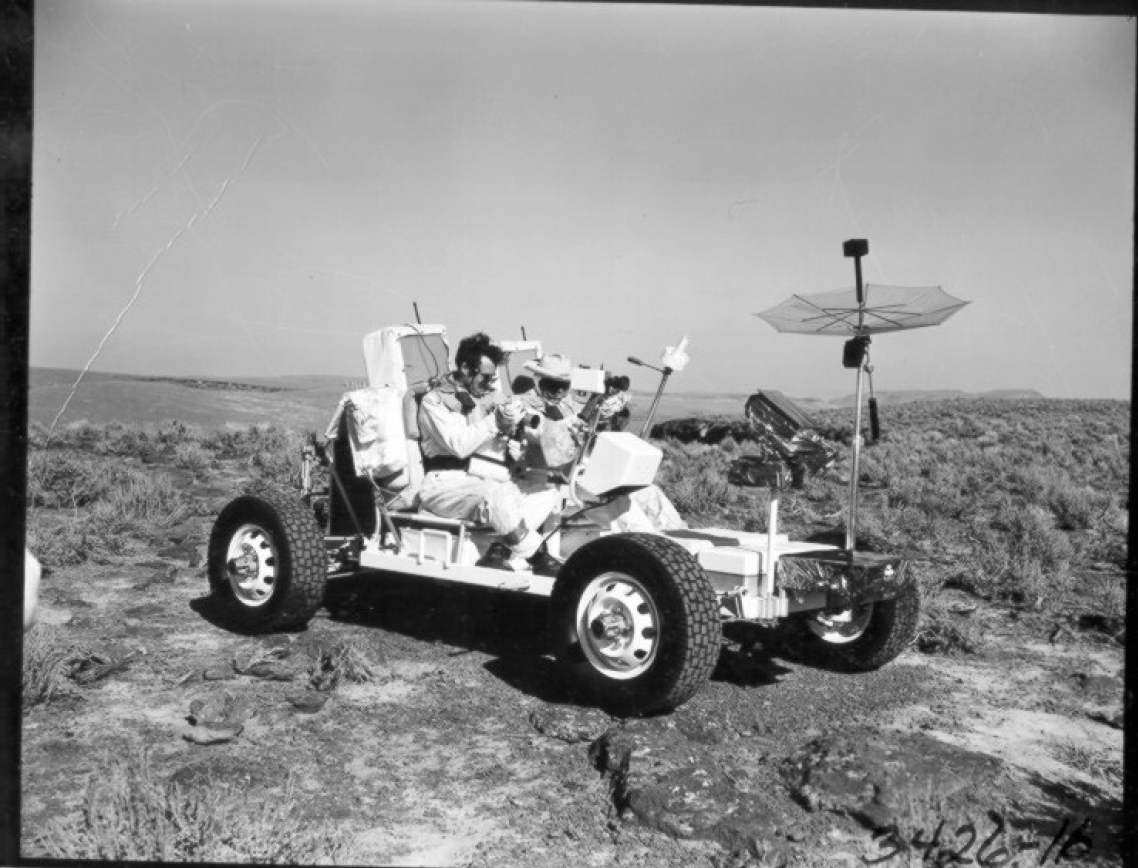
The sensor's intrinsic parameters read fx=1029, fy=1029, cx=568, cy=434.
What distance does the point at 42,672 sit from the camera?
5.71 meters

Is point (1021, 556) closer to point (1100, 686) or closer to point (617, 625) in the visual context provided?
point (1100, 686)

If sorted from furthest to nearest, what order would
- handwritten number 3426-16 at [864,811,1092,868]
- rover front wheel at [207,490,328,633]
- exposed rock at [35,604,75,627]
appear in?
exposed rock at [35,604,75,627] < rover front wheel at [207,490,328,633] < handwritten number 3426-16 at [864,811,1092,868]

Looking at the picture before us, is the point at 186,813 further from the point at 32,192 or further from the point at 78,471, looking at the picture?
the point at 78,471

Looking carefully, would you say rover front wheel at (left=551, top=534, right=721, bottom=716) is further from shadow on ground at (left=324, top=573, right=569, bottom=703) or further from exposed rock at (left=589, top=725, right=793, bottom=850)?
shadow on ground at (left=324, top=573, right=569, bottom=703)

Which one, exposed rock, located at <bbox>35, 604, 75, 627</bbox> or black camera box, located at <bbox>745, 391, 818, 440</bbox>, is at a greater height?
black camera box, located at <bbox>745, 391, 818, 440</bbox>

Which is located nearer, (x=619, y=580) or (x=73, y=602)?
(x=619, y=580)

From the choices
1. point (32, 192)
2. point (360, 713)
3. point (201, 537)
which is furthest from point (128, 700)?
point (201, 537)

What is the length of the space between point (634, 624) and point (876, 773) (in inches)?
53.7

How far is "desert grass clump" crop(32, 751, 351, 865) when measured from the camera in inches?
162

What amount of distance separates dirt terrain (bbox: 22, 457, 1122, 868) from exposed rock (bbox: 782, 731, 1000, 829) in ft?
0.04

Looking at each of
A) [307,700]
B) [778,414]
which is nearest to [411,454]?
[307,700]

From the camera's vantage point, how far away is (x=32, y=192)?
15.5 ft

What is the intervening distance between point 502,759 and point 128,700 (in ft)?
7.48

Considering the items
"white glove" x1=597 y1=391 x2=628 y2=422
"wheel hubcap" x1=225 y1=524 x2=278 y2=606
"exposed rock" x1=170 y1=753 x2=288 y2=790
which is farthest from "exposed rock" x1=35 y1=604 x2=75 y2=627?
"white glove" x1=597 y1=391 x2=628 y2=422
